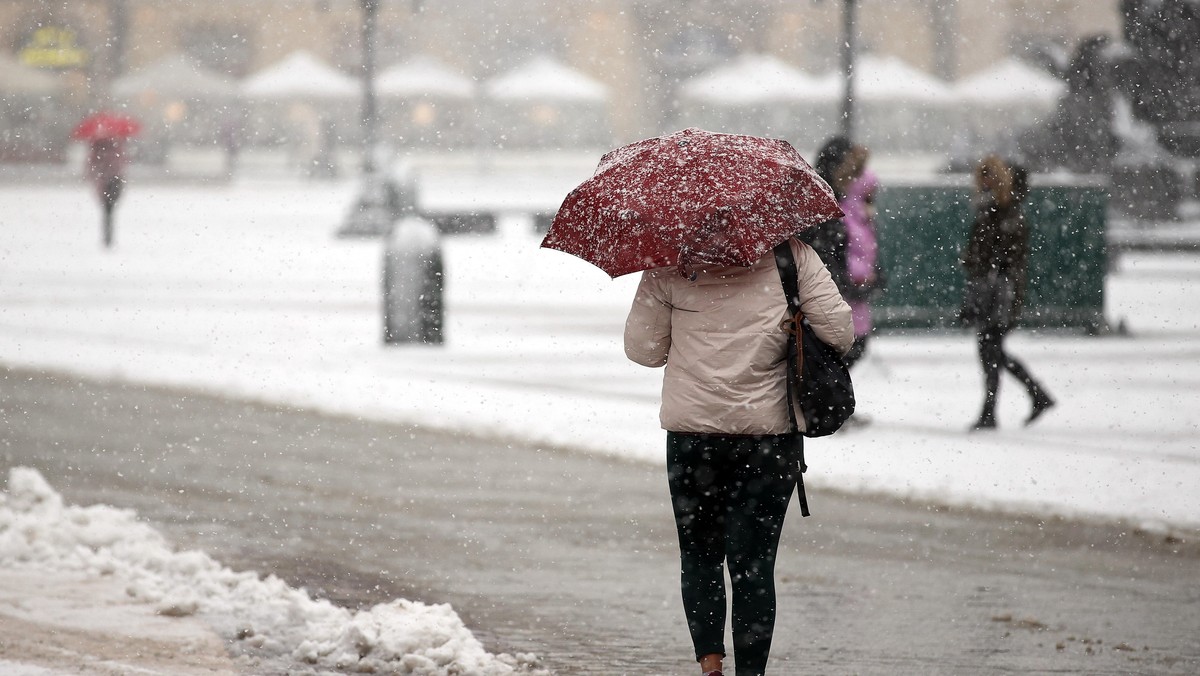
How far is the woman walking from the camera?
365 cm

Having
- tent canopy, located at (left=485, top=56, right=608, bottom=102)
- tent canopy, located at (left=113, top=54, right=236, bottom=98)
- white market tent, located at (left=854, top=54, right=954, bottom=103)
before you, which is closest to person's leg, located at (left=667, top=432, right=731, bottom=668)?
white market tent, located at (left=854, top=54, right=954, bottom=103)

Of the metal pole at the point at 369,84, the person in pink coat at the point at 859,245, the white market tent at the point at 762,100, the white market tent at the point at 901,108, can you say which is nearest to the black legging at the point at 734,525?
the person in pink coat at the point at 859,245

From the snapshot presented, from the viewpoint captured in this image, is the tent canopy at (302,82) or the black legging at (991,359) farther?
the tent canopy at (302,82)

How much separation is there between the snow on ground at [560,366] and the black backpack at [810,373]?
5.31 ft

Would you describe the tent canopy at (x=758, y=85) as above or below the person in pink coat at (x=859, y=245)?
above

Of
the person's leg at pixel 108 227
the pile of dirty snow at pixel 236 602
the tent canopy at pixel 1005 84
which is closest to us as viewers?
the pile of dirty snow at pixel 236 602

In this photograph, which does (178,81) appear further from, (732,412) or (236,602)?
(732,412)

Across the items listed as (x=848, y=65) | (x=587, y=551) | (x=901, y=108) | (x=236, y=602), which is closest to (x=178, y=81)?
(x=901, y=108)

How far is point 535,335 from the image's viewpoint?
12836 millimetres

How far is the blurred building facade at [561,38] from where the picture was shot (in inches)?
1773

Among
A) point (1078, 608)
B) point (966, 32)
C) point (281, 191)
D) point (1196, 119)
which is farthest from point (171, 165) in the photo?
point (1078, 608)

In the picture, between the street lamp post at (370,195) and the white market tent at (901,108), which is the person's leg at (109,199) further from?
the white market tent at (901,108)

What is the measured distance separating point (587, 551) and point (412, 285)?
19.7 ft

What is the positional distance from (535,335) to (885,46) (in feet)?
116
